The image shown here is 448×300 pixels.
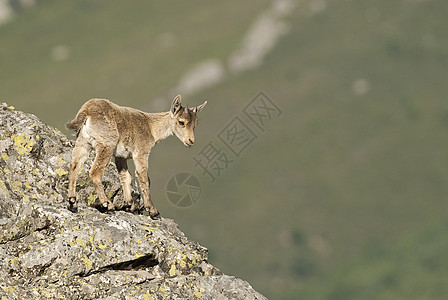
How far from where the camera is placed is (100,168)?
55.5 feet

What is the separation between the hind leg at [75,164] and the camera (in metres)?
15.6

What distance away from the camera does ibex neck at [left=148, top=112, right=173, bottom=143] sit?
19.8m

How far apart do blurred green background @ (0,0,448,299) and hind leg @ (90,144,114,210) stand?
4117 inches

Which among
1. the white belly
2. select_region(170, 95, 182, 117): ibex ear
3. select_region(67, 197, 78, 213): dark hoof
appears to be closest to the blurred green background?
select_region(170, 95, 182, 117): ibex ear

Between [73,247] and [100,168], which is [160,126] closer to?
[100,168]

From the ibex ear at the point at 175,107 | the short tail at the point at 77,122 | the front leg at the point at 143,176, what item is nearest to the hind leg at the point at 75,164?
the short tail at the point at 77,122

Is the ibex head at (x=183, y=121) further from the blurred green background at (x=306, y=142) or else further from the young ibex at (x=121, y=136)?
the blurred green background at (x=306, y=142)

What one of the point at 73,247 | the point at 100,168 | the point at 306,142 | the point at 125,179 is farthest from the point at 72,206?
the point at 306,142

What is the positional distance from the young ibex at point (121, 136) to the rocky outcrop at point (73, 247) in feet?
1.51

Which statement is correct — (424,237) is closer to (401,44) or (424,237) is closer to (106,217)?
(401,44)

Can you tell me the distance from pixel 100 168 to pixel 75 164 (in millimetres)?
604

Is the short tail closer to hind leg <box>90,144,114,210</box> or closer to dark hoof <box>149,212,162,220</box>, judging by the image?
hind leg <box>90,144,114,210</box>

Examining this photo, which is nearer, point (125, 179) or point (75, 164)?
point (75, 164)

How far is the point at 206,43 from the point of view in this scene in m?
198
